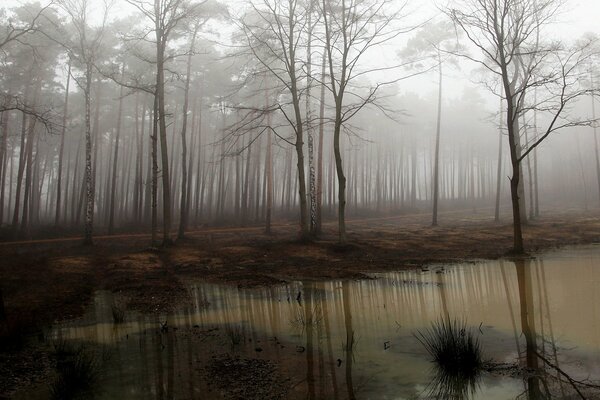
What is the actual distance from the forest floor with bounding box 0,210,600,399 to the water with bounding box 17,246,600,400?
2.52 ft

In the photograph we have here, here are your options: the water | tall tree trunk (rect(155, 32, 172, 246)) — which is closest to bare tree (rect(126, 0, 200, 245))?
tall tree trunk (rect(155, 32, 172, 246))

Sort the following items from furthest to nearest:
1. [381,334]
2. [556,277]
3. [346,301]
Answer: [556,277] → [346,301] → [381,334]

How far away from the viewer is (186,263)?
46.0ft

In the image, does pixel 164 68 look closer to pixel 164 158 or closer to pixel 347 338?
pixel 164 158

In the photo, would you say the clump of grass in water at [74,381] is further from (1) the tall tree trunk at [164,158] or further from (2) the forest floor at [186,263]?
(1) the tall tree trunk at [164,158]

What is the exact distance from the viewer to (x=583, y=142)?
69.7 m

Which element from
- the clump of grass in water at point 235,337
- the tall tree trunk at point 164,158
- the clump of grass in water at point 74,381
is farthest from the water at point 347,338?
the tall tree trunk at point 164,158

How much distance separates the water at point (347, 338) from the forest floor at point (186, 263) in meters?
0.77

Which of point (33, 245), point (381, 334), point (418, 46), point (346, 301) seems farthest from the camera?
point (418, 46)

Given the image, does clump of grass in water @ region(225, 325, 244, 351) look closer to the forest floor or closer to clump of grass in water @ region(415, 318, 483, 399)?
the forest floor

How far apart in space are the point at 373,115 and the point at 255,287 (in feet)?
125

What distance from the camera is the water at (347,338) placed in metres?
4.12

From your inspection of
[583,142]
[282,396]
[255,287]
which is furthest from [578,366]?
[583,142]

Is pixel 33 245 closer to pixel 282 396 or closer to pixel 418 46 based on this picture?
pixel 282 396
